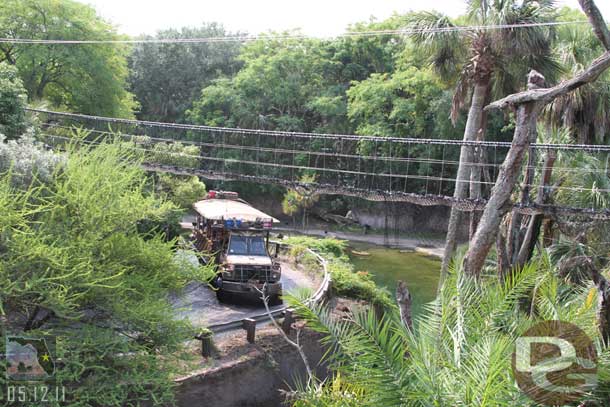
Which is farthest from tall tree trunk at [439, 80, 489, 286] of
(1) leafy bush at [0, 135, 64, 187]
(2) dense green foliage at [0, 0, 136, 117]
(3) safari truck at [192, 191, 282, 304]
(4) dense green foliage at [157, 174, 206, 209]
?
(2) dense green foliage at [0, 0, 136, 117]

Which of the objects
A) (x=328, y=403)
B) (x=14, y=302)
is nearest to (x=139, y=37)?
(x=14, y=302)

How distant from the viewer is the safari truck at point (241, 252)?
1485 cm

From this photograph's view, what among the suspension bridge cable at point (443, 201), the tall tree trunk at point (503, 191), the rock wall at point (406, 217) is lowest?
the rock wall at point (406, 217)

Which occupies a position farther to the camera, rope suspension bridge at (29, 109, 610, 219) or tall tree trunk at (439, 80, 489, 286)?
tall tree trunk at (439, 80, 489, 286)

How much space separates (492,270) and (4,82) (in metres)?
14.7

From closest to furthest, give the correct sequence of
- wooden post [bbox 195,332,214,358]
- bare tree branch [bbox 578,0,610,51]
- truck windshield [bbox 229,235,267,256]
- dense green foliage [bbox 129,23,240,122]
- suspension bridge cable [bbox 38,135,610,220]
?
bare tree branch [bbox 578,0,610,51], suspension bridge cable [bbox 38,135,610,220], wooden post [bbox 195,332,214,358], truck windshield [bbox 229,235,267,256], dense green foliage [bbox 129,23,240,122]

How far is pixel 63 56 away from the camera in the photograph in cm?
2873

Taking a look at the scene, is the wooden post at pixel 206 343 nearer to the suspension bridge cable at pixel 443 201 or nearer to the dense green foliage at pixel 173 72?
the suspension bridge cable at pixel 443 201

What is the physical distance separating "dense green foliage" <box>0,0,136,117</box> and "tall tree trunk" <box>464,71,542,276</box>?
85.9 ft

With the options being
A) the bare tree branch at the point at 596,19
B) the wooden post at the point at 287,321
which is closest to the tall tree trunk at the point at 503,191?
the bare tree branch at the point at 596,19

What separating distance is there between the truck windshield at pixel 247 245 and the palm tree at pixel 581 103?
347 inches

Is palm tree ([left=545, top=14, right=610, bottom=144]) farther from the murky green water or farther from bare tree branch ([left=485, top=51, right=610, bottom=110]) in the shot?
bare tree branch ([left=485, top=51, right=610, bottom=110])

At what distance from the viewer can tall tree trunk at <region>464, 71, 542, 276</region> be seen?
7.25m

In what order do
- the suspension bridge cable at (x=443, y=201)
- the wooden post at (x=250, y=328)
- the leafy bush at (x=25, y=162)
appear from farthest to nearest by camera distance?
the wooden post at (x=250, y=328), the suspension bridge cable at (x=443, y=201), the leafy bush at (x=25, y=162)
